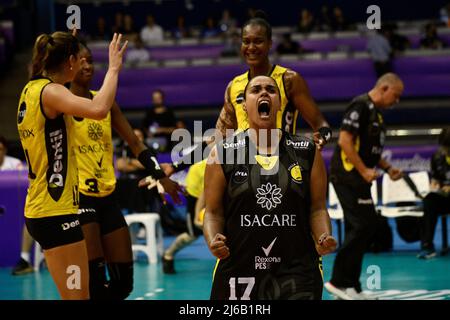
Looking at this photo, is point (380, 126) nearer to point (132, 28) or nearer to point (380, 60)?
point (380, 60)

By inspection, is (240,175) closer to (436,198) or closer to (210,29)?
(436,198)

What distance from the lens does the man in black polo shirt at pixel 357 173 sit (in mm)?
8594

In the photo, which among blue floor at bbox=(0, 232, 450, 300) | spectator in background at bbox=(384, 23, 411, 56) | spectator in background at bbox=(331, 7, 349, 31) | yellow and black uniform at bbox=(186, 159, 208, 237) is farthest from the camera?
spectator in background at bbox=(331, 7, 349, 31)

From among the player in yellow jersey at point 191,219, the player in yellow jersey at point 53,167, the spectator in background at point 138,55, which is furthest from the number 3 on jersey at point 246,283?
the spectator in background at point 138,55

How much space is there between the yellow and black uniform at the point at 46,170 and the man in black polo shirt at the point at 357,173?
12.1 ft

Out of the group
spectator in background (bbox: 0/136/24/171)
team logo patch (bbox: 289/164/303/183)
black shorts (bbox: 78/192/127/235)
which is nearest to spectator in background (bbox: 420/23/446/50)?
spectator in background (bbox: 0/136/24/171)

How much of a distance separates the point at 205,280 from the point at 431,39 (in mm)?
12111

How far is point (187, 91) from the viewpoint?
2048 cm

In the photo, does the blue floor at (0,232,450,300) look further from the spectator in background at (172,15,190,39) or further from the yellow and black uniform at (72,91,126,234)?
the spectator in background at (172,15,190,39)

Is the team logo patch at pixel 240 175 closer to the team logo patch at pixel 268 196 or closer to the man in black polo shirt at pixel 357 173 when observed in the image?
the team logo patch at pixel 268 196

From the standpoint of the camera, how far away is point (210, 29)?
23141 millimetres

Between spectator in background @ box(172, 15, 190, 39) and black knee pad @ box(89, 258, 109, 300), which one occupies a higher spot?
spectator in background @ box(172, 15, 190, 39)

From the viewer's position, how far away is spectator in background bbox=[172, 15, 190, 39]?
74.7ft

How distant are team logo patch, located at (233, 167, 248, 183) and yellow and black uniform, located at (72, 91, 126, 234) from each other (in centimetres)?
175
